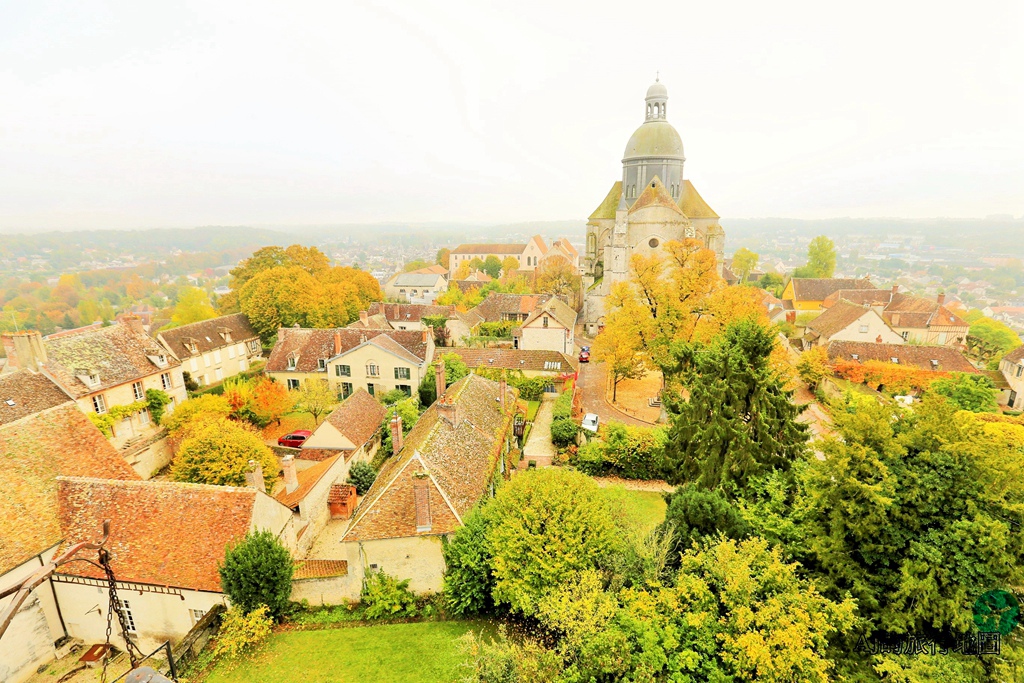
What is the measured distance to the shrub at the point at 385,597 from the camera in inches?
711

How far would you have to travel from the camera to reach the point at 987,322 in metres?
56.0

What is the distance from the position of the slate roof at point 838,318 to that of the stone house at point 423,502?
41364 millimetres

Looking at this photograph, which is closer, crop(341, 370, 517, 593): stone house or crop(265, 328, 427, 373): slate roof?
crop(341, 370, 517, 593): stone house

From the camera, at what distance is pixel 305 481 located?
24.9 m

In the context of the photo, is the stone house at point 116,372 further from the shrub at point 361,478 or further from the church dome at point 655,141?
the church dome at point 655,141

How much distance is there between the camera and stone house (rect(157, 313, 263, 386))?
43281 mm

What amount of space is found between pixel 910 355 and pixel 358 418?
149 ft

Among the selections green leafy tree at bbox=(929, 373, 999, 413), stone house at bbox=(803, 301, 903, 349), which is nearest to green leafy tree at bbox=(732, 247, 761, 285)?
stone house at bbox=(803, 301, 903, 349)

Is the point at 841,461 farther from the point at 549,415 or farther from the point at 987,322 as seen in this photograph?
the point at 987,322

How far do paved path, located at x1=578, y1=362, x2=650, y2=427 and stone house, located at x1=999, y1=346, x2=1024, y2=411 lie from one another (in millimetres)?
31517

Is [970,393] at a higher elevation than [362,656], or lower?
higher

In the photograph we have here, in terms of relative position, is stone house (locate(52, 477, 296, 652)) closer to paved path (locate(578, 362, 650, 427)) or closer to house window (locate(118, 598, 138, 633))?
house window (locate(118, 598, 138, 633))

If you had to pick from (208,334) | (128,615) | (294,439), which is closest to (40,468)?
(128,615)

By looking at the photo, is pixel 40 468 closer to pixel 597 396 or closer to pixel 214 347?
pixel 214 347
